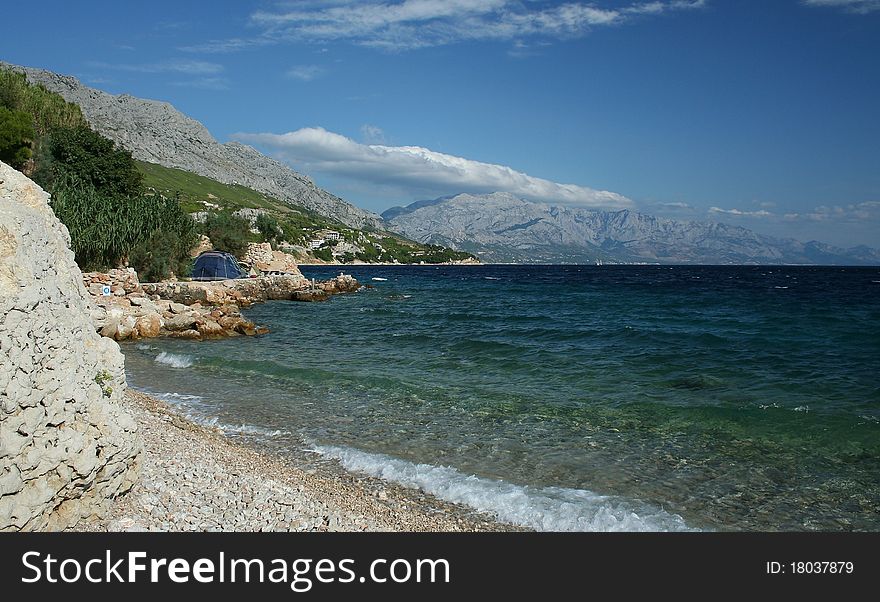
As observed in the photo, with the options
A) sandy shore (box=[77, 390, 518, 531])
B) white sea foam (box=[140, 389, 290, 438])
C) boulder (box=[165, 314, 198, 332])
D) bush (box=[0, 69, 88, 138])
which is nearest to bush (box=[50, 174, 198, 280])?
boulder (box=[165, 314, 198, 332])

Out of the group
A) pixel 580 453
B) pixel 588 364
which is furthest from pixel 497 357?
pixel 580 453

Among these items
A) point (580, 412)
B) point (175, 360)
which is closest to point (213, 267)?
point (175, 360)

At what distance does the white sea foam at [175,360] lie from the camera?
923 inches

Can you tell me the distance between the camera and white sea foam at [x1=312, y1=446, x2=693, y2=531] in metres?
9.63

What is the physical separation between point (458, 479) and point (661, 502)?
390 centimetres

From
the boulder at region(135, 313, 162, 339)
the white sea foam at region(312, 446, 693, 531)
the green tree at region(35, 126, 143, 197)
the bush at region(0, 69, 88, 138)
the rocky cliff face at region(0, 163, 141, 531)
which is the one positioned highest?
the bush at region(0, 69, 88, 138)

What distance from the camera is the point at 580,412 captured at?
659 inches

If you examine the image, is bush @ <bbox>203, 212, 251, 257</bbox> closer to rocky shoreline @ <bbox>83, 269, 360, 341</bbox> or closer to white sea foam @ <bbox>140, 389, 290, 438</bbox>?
rocky shoreline @ <bbox>83, 269, 360, 341</bbox>

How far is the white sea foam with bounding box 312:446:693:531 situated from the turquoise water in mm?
42

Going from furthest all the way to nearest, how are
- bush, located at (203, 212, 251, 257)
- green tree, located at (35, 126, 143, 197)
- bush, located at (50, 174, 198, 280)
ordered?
1. bush, located at (203, 212, 251, 257)
2. green tree, located at (35, 126, 143, 197)
3. bush, located at (50, 174, 198, 280)

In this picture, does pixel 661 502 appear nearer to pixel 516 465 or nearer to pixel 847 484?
pixel 516 465

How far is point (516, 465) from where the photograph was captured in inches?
484

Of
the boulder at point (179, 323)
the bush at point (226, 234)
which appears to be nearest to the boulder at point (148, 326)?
the boulder at point (179, 323)

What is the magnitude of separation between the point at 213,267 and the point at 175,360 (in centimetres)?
3516
